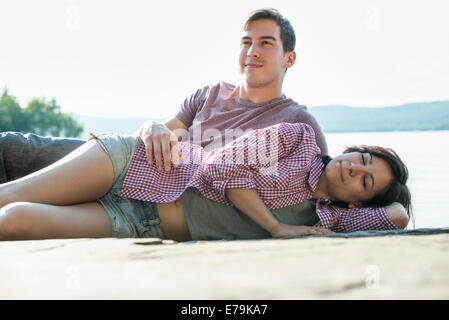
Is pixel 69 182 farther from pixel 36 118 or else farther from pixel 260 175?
pixel 36 118

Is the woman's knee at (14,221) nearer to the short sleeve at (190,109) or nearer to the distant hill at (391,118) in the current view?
the short sleeve at (190,109)

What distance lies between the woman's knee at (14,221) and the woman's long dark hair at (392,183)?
4.86ft

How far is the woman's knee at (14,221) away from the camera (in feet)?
5.68

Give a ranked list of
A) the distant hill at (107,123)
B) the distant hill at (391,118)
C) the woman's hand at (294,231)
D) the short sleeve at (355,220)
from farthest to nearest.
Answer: the distant hill at (107,123) → the distant hill at (391,118) → the short sleeve at (355,220) → the woman's hand at (294,231)

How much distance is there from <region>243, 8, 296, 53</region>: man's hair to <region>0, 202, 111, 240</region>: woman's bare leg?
173 centimetres

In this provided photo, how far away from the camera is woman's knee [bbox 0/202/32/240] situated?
1732mm

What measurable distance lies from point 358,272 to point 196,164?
53.0 inches

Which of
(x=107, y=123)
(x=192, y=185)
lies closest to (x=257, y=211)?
(x=192, y=185)

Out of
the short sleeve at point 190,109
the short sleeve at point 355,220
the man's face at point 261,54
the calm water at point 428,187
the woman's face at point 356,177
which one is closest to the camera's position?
the short sleeve at point 355,220

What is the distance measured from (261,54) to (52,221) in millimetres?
1795

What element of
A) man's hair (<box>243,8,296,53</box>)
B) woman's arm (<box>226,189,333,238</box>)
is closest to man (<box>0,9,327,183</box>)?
man's hair (<box>243,8,296,53</box>)

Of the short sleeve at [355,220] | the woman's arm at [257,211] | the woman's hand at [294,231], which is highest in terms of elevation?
the woman's arm at [257,211]

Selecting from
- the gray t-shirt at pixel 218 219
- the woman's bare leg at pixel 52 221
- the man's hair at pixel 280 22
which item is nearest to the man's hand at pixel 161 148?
the gray t-shirt at pixel 218 219

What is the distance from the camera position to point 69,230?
190cm
